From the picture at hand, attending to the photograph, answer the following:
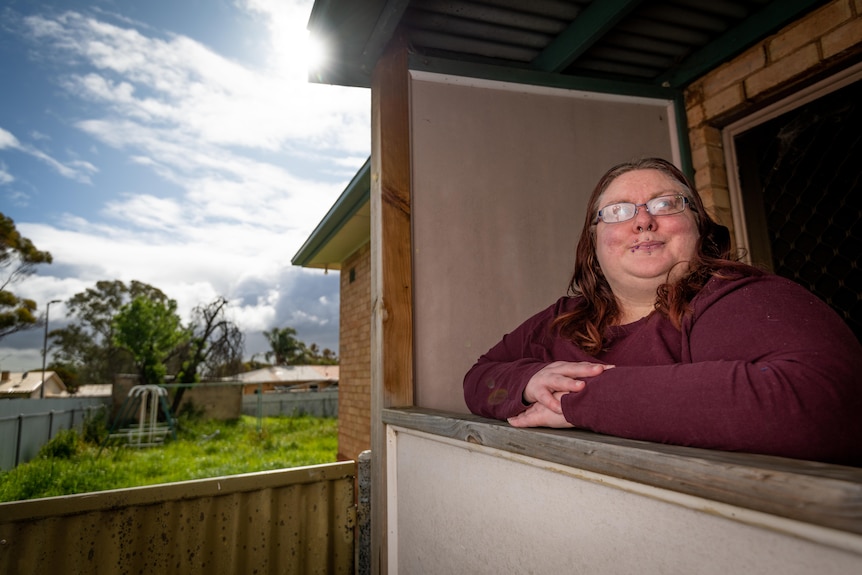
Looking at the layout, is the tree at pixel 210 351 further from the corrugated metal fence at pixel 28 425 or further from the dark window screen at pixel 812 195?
the dark window screen at pixel 812 195

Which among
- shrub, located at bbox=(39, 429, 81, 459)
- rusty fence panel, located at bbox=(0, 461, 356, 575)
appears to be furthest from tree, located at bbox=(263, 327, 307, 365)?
rusty fence panel, located at bbox=(0, 461, 356, 575)

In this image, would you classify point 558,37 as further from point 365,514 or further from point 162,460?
point 162,460

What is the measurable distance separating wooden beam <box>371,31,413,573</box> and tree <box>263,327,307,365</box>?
64019mm

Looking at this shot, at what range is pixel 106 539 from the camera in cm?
223

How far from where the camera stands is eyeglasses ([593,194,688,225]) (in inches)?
51.8

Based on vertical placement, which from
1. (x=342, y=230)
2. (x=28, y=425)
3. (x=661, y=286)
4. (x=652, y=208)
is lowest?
(x=28, y=425)

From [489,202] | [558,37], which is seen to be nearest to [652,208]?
[489,202]

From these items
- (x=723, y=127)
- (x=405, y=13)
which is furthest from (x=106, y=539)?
(x=723, y=127)

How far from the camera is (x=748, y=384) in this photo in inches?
30.3

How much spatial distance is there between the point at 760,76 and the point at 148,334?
2649 cm

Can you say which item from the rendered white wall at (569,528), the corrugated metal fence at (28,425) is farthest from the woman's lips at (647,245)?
the corrugated metal fence at (28,425)

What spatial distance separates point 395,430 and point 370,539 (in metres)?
0.57

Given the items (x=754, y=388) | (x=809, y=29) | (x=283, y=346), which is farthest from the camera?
(x=283, y=346)

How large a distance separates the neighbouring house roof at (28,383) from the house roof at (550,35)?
21539 mm
